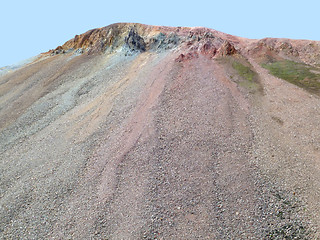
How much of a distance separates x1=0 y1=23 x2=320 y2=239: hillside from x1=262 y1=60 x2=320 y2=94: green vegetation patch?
135 mm

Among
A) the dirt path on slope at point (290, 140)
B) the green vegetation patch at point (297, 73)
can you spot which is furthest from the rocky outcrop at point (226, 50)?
the dirt path on slope at point (290, 140)

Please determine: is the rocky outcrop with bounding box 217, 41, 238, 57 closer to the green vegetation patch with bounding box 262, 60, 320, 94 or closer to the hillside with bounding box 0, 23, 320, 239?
the hillside with bounding box 0, 23, 320, 239

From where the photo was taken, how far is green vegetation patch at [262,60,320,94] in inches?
1244

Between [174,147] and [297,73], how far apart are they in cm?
2176

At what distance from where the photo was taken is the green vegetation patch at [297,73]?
104 feet

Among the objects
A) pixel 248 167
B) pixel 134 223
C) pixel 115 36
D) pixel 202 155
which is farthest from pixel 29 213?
pixel 115 36

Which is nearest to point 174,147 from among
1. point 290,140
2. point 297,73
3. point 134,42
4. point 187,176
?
point 187,176

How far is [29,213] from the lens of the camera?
19.9 metres

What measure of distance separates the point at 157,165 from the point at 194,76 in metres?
15.1

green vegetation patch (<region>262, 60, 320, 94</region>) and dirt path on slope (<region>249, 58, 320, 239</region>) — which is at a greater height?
green vegetation patch (<region>262, 60, 320, 94</region>)

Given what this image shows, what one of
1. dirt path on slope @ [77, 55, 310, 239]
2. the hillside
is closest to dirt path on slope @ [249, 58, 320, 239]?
the hillside

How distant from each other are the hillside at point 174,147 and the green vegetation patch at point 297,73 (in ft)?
0.44

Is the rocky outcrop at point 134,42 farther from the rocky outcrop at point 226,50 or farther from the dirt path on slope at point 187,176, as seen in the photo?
the dirt path on slope at point 187,176

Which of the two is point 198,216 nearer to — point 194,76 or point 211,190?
point 211,190
